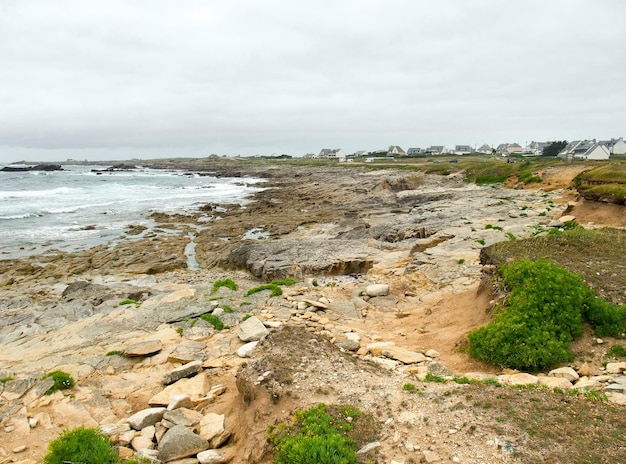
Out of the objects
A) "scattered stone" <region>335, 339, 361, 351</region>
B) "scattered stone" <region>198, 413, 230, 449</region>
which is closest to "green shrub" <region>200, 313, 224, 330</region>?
"scattered stone" <region>335, 339, 361, 351</region>

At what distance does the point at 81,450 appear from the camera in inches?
203

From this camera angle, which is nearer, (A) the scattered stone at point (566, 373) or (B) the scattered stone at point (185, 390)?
(A) the scattered stone at point (566, 373)

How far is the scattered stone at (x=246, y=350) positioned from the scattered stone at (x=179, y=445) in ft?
9.44

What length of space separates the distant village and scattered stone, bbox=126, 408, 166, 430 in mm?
63629

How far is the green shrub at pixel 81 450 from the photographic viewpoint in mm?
5098

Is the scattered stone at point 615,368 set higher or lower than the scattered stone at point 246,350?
higher

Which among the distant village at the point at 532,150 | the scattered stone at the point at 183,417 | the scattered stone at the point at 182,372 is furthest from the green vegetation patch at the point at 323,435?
the distant village at the point at 532,150

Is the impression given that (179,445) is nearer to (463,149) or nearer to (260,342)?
(260,342)

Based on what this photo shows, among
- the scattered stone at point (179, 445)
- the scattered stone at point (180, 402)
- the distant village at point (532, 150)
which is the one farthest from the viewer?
the distant village at point (532, 150)

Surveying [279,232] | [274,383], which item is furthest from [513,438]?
[279,232]

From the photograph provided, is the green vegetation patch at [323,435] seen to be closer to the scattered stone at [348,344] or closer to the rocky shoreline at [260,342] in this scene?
the rocky shoreline at [260,342]

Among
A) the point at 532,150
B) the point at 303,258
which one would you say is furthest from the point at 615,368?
the point at 532,150

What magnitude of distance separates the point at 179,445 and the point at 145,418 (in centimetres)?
110

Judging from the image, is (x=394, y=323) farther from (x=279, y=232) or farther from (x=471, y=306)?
(x=279, y=232)
